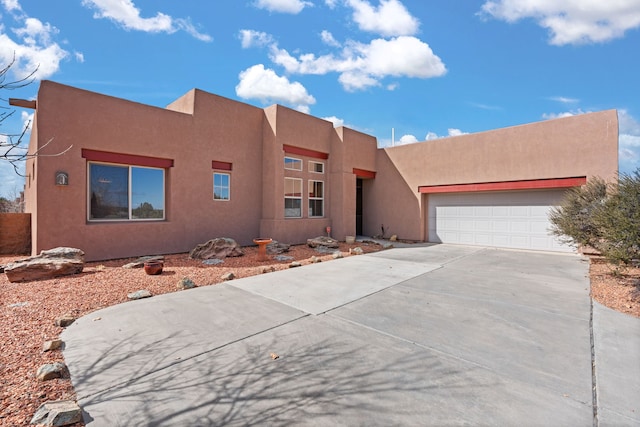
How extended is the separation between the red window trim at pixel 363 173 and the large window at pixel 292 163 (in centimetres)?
289

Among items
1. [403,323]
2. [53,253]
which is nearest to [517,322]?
[403,323]

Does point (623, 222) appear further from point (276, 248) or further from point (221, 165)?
point (221, 165)

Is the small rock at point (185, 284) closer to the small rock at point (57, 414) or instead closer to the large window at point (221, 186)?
the small rock at point (57, 414)

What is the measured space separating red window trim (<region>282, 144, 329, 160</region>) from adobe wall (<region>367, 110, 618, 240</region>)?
3.42 metres

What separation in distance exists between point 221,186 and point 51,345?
8528 millimetres

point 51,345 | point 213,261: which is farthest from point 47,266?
point 51,345

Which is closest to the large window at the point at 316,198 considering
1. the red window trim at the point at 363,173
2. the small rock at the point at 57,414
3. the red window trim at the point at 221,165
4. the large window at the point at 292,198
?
the large window at the point at 292,198

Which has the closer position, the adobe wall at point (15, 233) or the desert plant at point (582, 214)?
the desert plant at point (582, 214)

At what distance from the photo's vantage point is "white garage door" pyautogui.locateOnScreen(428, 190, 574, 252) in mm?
11641

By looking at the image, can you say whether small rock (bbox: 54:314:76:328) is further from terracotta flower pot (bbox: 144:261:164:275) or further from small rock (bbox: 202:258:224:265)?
small rock (bbox: 202:258:224:265)

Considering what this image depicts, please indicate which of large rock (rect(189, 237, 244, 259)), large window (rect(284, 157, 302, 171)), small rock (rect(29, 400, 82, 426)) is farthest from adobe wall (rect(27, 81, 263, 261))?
small rock (rect(29, 400, 82, 426))

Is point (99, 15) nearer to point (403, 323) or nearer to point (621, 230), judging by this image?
point (403, 323)

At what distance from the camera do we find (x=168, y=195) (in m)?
10.5

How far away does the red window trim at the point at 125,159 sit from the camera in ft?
29.3
